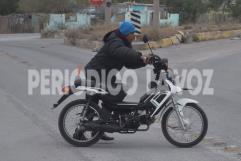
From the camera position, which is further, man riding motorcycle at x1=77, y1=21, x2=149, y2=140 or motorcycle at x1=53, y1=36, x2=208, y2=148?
motorcycle at x1=53, y1=36, x2=208, y2=148

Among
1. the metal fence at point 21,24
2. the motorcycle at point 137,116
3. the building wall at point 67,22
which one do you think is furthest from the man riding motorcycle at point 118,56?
the metal fence at point 21,24

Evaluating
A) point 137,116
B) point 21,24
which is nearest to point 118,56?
point 137,116

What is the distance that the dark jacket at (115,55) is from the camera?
8008 millimetres

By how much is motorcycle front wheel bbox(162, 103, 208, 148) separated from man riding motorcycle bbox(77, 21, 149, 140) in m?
0.73

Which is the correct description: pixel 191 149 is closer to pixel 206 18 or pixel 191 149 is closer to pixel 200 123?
pixel 200 123

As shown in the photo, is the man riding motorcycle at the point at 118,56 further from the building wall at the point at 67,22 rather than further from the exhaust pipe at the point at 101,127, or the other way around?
the building wall at the point at 67,22

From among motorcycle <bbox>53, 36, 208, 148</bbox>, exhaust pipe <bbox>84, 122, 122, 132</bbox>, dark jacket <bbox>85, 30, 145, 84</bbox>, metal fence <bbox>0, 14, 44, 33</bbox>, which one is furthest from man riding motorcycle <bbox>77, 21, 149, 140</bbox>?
metal fence <bbox>0, 14, 44, 33</bbox>

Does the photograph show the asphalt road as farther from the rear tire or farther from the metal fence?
the metal fence

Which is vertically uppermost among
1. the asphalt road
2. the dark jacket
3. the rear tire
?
the dark jacket

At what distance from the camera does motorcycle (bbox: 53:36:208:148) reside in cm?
816

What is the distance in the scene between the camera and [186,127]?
324 inches

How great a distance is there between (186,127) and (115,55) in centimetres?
140

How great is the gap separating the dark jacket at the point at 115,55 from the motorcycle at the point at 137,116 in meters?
0.30

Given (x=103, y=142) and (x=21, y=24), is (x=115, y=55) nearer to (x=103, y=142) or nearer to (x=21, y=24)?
(x=103, y=142)
